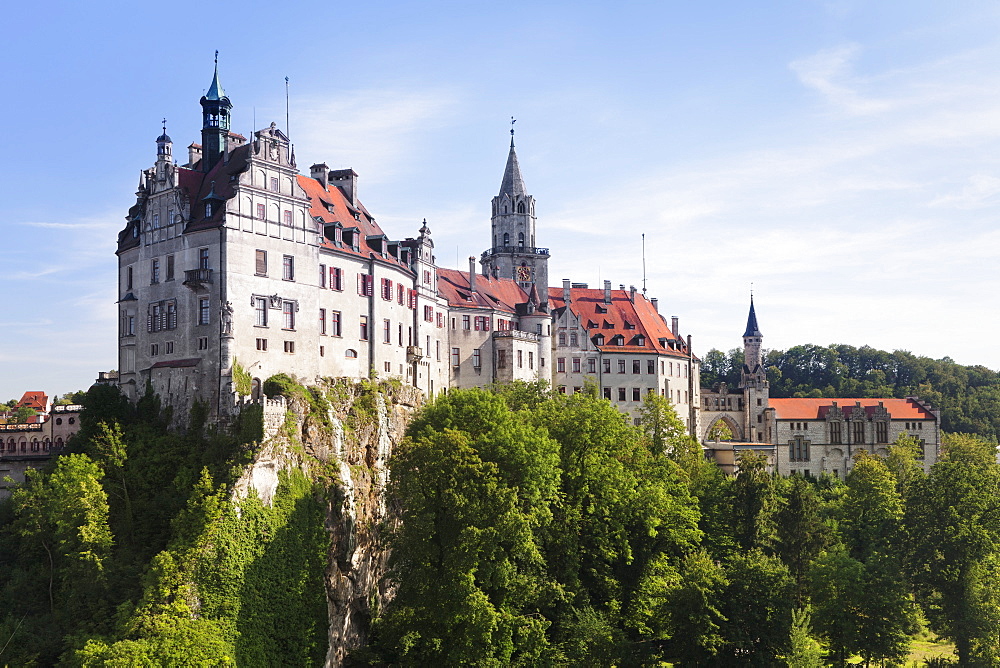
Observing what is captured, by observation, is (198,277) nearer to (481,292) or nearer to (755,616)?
(755,616)

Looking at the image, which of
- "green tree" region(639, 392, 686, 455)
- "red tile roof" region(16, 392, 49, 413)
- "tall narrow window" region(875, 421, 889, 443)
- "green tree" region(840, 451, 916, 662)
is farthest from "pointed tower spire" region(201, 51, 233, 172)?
"tall narrow window" region(875, 421, 889, 443)

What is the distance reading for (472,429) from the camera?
61969 mm

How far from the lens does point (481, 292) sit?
3794 inches

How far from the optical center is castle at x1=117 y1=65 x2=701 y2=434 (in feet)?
205

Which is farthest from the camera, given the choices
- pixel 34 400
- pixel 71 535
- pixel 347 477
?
pixel 34 400

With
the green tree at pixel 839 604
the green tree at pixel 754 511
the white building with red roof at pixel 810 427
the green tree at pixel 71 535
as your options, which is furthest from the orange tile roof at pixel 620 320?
the green tree at pixel 71 535

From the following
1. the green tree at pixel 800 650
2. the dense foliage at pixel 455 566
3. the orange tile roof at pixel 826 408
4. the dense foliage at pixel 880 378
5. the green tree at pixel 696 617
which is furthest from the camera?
the dense foliage at pixel 880 378

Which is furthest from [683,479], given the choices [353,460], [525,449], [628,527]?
[353,460]

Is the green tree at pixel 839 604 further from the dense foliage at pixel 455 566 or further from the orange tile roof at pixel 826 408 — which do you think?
the orange tile roof at pixel 826 408

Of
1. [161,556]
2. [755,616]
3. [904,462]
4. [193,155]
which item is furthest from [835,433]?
[161,556]

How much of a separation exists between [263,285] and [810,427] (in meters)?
76.2

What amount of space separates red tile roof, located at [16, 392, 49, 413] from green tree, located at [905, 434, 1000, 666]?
92.0 metres

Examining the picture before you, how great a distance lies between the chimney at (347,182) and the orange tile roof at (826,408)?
61495 mm

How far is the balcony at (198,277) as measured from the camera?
6172 centimetres
